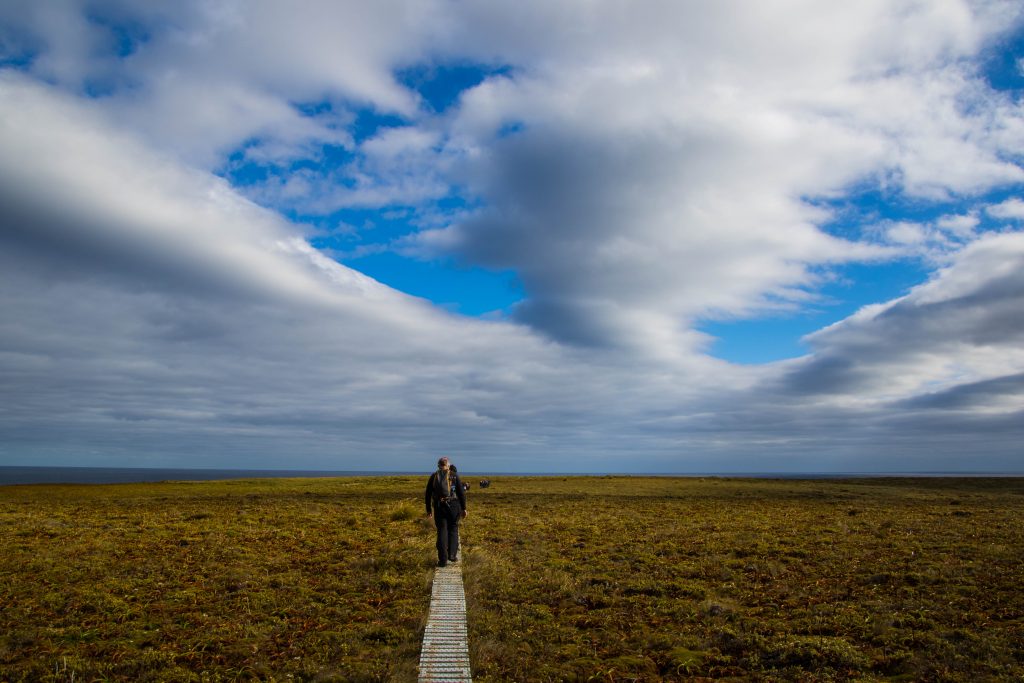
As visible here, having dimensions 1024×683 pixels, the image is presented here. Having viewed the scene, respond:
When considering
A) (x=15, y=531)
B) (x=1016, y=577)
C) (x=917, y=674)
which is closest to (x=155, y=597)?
(x=15, y=531)

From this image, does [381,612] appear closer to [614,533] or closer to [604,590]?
[604,590]

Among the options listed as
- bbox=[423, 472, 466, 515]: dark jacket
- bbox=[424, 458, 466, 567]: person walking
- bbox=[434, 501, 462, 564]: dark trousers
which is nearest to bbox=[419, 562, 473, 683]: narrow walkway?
bbox=[434, 501, 462, 564]: dark trousers

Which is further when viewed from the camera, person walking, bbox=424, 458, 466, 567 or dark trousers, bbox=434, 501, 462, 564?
dark trousers, bbox=434, 501, 462, 564

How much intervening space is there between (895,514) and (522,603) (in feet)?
93.7

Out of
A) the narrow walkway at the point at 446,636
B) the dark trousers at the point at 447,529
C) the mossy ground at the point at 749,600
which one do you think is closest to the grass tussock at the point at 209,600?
the narrow walkway at the point at 446,636

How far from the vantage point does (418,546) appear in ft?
71.1

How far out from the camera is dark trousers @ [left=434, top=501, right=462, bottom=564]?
1853cm

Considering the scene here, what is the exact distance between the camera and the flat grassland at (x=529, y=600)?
11.1 meters

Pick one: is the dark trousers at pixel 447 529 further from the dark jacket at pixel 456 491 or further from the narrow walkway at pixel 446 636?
the narrow walkway at pixel 446 636

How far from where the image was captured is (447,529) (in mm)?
19312

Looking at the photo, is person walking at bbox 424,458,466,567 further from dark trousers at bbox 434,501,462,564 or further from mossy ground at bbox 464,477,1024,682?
mossy ground at bbox 464,477,1024,682

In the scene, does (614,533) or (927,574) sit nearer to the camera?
(927,574)

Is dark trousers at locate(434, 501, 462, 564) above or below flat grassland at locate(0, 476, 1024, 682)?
above

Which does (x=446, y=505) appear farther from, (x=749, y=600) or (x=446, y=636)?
(x=749, y=600)
